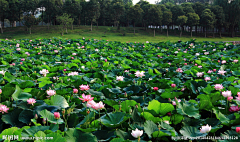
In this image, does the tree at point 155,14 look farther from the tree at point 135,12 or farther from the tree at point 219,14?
the tree at point 219,14

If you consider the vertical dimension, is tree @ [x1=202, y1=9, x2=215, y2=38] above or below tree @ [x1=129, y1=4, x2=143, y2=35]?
below

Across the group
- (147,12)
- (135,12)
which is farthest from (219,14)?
(135,12)

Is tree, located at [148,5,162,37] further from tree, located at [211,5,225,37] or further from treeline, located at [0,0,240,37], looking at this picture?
tree, located at [211,5,225,37]

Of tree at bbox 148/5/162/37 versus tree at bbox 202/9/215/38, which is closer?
tree at bbox 202/9/215/38

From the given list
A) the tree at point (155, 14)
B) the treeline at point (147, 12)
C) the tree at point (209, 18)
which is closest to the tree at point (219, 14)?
the treeline at point (147, 12)

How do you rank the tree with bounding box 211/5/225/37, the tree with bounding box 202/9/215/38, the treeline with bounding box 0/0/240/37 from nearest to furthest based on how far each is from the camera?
the tree with bounding box 202/9/215/38 < the treeline with bounding box 0/0/240/37 < the tree with bounding box 211/5/225/37

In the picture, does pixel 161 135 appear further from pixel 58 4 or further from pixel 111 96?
pixel 58 4

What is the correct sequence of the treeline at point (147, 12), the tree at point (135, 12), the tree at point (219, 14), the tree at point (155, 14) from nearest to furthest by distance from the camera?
the treeline at point (147, 12) → the tree at point (219, 14) → the tree at point (155, 14) → the tree at point (135, 12)

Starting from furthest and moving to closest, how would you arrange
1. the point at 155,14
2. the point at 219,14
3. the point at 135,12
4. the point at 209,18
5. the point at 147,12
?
the point at 147,12
the point at 135,12
the point at 155,14
the point at 219,14
the point at 209,18

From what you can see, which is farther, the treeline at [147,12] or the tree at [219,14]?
the tree at [219,14]

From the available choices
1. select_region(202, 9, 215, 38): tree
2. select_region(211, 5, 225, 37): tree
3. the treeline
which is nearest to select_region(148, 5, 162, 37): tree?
the treeline

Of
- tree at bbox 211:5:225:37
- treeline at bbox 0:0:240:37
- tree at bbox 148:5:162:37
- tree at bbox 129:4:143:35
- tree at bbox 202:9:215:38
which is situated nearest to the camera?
tree at bbox 202:9:215:38

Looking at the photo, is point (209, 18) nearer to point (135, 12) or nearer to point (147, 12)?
point (147, 12)

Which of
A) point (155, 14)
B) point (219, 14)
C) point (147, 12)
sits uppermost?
point (147, 12)
